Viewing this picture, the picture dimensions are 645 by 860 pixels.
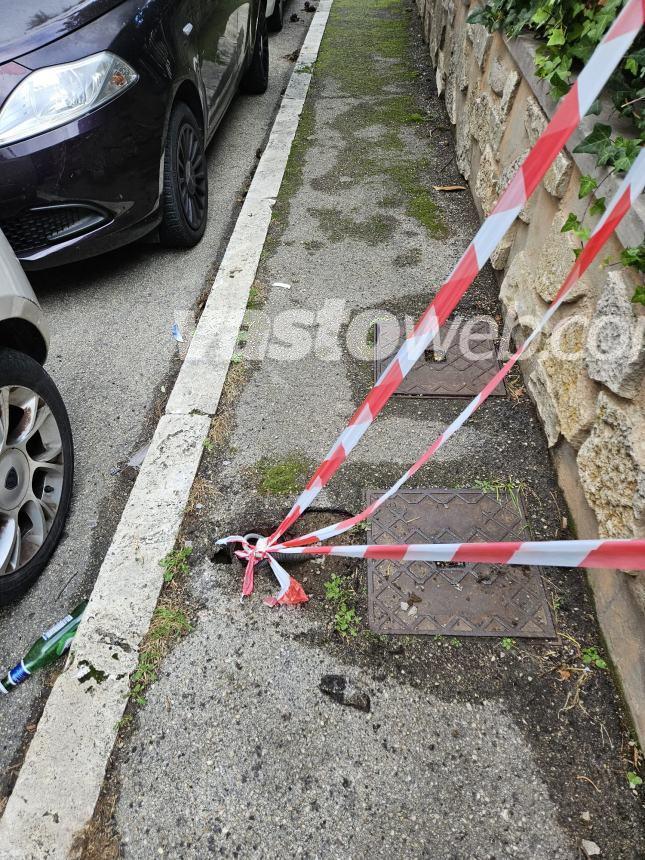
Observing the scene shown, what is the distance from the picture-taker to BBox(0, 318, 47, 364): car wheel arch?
225 cm

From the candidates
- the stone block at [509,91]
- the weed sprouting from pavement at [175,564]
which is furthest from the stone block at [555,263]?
the weed sprouting from pavement at [175,564]

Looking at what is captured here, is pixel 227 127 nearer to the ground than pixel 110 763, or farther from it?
farther from it

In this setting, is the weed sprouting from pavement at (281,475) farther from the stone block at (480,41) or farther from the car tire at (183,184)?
the stone block at (480,41)

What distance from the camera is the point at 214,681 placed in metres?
1.97

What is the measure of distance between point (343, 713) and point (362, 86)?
21.9 feet

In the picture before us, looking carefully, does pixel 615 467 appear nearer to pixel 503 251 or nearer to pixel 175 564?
pixel 175 564

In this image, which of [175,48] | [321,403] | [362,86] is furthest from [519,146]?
[362,86]

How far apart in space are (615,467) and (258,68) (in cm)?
613

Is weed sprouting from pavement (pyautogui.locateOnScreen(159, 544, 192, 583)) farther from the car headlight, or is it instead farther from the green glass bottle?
the car headlight

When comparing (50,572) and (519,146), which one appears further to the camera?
(519,146)

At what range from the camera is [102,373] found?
3.26 meters

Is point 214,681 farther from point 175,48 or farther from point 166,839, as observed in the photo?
point 175,48

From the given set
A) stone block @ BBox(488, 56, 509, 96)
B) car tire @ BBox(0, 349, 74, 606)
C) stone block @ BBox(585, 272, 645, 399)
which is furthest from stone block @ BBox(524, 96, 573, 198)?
car tire @ BBox(0, 349, 74, 606)

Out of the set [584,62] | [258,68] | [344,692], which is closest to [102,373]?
[344,692]
